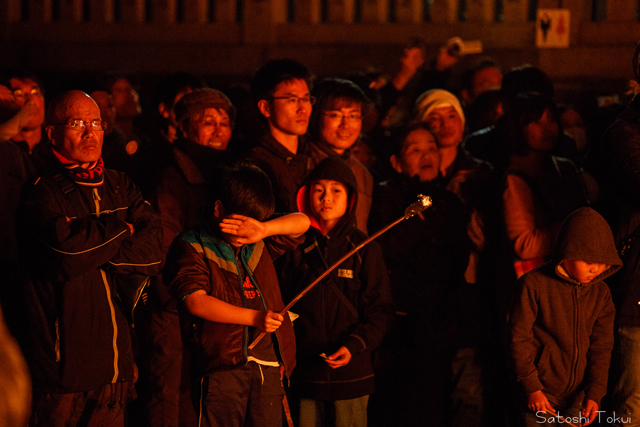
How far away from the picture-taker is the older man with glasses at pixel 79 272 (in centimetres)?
325

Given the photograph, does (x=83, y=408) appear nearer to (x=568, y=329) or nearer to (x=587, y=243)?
(x=568, y=329)

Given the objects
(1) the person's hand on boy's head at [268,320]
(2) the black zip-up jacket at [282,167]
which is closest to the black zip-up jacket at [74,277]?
(1) the person's hand on boy's head at [268,320]

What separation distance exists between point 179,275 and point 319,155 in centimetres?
152

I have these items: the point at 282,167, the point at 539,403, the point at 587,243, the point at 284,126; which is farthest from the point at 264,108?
the point at 539,403

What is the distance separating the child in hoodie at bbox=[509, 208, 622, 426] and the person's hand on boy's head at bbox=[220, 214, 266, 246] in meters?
1.39

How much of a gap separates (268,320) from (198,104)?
5.92 ft

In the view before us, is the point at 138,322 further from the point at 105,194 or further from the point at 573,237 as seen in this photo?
the point at 573,237

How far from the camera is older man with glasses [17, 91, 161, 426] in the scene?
3248 mm

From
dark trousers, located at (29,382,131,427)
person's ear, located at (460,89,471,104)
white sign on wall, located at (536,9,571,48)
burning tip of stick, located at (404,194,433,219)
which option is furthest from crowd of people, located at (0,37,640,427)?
white sign on wall, located at (536,9,571,48)

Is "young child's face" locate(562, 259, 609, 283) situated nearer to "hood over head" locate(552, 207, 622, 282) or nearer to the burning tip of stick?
"hood over head" locate(552, 207, 622, 282)

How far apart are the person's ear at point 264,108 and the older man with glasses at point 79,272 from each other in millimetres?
1300

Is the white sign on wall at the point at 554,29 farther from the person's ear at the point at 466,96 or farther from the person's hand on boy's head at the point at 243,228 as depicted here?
the person's hand on boy's head at the point at 243,228

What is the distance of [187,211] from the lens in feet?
14.1

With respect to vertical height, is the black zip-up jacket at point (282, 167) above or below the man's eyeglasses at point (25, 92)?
below
